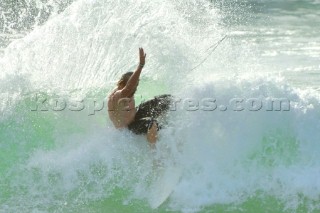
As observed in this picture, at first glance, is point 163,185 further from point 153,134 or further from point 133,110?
point 133,110

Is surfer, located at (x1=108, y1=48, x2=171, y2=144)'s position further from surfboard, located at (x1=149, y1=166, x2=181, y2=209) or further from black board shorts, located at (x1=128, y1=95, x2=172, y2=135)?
surfboard, located at (x1=149, y1=166, x2=181, y2=209)

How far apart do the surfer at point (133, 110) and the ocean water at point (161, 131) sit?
14cm

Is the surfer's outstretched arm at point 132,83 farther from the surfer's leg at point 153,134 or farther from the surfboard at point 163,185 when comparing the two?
the surfboard at point 163,185

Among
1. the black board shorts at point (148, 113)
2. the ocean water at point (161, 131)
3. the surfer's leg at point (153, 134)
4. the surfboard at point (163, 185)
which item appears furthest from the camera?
the black board shorts at point (148, 113)

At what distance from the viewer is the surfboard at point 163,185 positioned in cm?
694

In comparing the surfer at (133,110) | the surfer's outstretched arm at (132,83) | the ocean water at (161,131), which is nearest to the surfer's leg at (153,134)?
the surfer at (133,110)

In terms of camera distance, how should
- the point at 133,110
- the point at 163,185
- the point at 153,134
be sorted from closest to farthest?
1. the point at 163,185
2. the point at 153,134
3. the point at 133,110

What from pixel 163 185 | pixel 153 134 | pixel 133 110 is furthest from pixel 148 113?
pixel 163 185

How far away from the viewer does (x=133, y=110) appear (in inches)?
288

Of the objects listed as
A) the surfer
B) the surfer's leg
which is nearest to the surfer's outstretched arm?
the surfer

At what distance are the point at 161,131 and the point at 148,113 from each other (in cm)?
35

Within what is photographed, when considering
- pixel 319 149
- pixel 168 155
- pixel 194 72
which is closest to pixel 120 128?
pixel 168 155

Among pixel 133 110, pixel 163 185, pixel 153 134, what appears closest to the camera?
pixel 163 185

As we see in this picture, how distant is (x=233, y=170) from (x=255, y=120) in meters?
0.71
